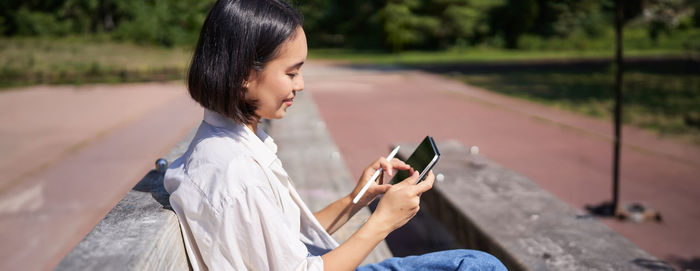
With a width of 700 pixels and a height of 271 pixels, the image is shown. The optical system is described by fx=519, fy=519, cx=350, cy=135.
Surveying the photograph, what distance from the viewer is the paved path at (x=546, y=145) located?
463 centimetres

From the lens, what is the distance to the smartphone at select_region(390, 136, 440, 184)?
153cm

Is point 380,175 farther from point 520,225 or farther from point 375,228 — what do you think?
point 520,225

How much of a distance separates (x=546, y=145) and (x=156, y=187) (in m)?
6.67

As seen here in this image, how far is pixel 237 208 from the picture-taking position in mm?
1221

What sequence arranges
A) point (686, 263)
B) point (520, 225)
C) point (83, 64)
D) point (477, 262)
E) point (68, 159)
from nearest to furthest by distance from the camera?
point (477, 262)
point (520, 225)
point (686, 263)
point (68, 159)
point (83, 64)

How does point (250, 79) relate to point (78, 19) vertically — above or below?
below

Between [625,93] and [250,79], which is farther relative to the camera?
[625,93]

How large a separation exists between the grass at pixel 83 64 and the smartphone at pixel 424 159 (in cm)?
1726

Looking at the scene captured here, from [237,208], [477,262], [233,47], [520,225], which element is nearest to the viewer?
[237,208]

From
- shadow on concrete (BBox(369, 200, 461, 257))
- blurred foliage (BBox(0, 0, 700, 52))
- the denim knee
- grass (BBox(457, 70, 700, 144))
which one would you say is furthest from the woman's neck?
blurred foliage (BBox(0, 0, 700, 52))

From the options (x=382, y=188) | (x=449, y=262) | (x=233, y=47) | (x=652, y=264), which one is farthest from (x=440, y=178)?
(x=233, y=47)

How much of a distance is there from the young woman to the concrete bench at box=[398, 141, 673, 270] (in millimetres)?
812

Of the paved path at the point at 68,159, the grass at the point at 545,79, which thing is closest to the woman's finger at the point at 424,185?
the grass at the point at 545,79

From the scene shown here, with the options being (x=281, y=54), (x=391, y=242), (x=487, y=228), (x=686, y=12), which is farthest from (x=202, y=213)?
(x=686, y=12)
